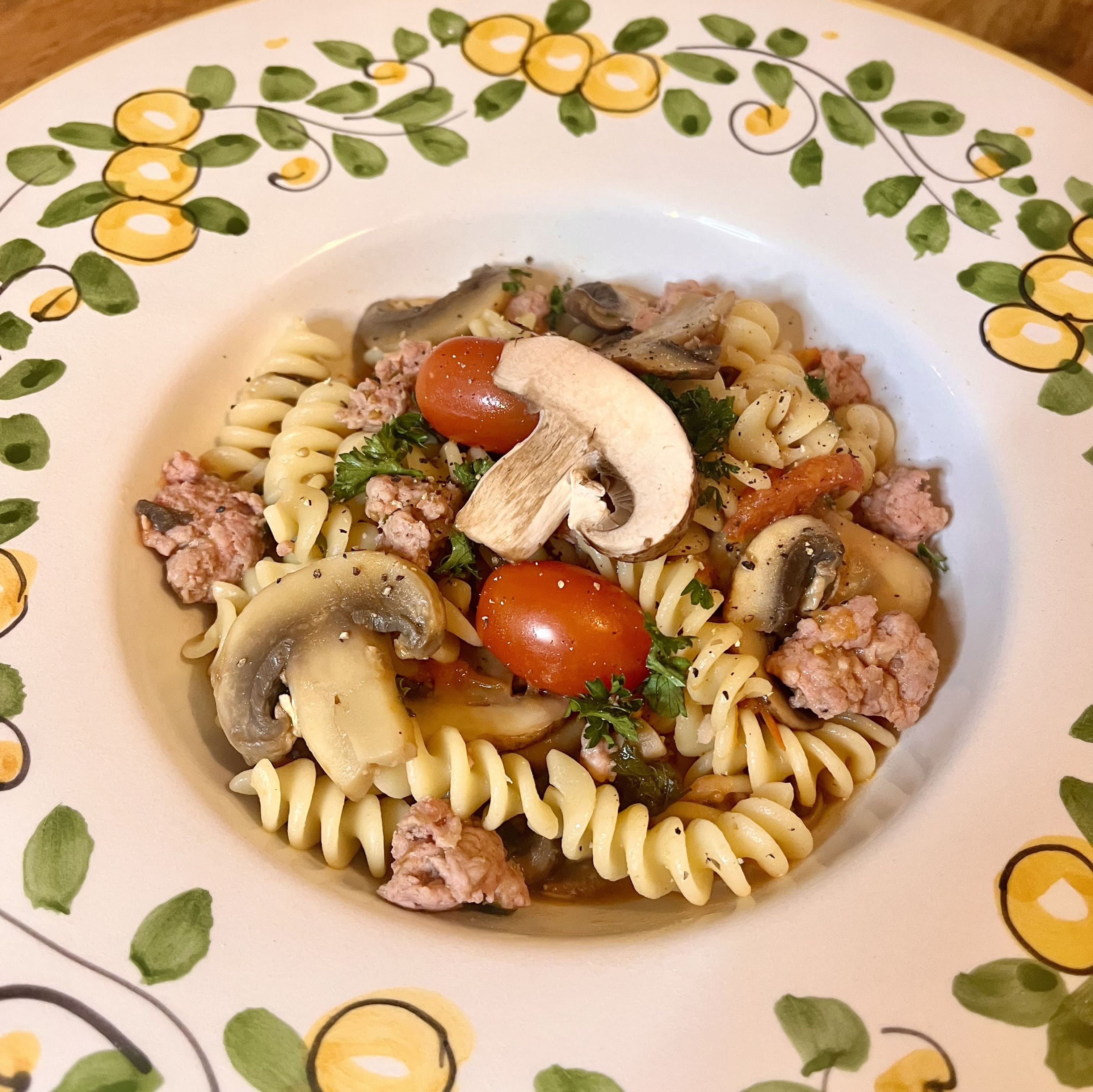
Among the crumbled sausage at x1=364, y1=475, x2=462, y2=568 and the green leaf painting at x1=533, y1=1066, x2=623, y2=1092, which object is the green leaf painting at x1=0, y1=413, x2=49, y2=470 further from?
the green leaf painting at x1=533, y1=1066, x2=623, y2=1092

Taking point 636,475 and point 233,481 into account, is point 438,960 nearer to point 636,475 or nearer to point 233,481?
point 636,475

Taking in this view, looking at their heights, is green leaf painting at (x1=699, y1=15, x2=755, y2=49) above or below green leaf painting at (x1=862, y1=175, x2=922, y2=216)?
above

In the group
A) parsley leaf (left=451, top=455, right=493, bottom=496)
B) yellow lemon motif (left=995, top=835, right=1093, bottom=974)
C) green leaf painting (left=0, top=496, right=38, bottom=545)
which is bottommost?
green leaf painting (left=0, top=496, right=38, bottom=545)

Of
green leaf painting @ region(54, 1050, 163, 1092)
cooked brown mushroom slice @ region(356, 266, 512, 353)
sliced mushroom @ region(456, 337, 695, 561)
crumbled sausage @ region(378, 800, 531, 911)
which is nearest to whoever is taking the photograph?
green leaf painting @ region(54, 1050, 163, 1092)

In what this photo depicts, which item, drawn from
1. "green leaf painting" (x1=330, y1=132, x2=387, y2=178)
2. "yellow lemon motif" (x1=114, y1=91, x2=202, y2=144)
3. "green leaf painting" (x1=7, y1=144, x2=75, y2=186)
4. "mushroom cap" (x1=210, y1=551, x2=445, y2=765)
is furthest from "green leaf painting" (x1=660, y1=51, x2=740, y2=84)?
"mushroom cap" (x1=210, y1=551, x2=445, y2=765)

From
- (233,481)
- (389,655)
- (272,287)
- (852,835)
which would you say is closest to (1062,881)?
(852,835)

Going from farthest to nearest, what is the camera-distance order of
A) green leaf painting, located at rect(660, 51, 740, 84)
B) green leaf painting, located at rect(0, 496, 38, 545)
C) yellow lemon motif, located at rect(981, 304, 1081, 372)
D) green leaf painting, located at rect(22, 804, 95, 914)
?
green leaf painting, located at rect(660, 51, 740, 84) → yellow lemon motif, located at rect(981, 304, 1081, 372) → green leaf painting, located at rect(0, 496, 38, 545) → green leaf painting, located at rect(22, 804, 95, 914)

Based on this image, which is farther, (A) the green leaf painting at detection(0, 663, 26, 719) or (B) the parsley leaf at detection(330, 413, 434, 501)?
(B) the parsley leaf at detection(330, 413, 434, 501)

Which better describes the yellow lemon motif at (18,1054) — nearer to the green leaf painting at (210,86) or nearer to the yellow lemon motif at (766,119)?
the green leaf painting at (210,86)
